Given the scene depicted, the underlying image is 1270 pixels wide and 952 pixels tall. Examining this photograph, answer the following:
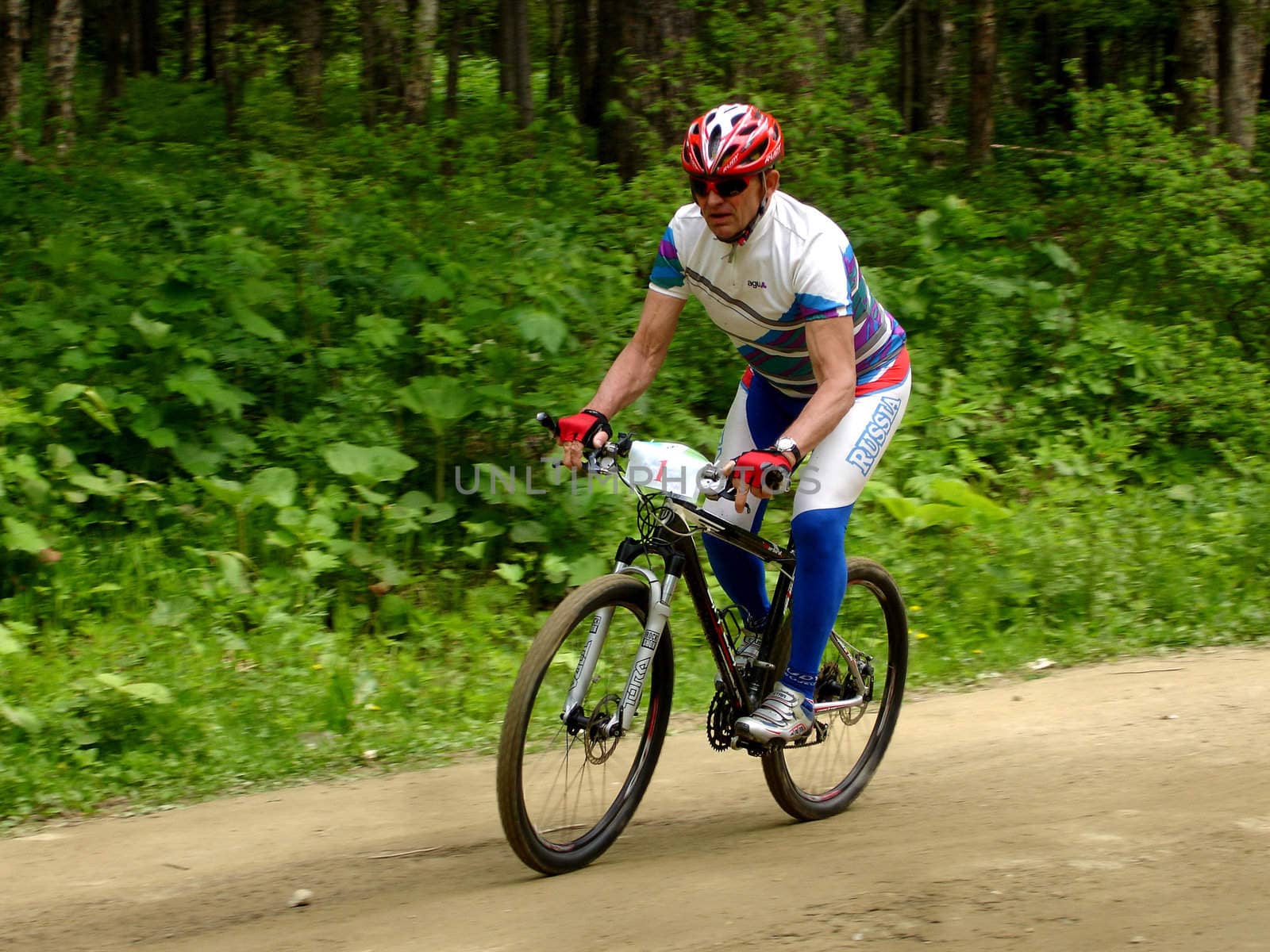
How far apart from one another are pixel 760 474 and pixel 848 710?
1.48 m

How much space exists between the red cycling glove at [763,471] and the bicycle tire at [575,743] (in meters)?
0.54

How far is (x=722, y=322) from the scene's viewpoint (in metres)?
4.39

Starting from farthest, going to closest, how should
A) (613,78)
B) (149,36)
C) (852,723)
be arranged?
1. (149,36)
2. (613,78)
3. (852,723)

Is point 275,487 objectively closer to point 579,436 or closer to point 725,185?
point 579,436

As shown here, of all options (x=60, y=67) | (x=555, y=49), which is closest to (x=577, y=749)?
(x=60, y=67)

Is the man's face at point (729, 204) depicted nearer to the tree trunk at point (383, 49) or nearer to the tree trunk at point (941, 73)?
the tree trunk at point (383, 49)

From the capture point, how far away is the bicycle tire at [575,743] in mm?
3795

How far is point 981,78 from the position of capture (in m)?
13.1

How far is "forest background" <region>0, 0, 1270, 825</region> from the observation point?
20.0 ft

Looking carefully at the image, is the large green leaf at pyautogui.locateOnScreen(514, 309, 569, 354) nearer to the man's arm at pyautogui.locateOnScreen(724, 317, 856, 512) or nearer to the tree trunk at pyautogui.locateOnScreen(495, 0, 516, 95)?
the man's arm at pyautogui.locateOnScreen(724, 317, 856, 512)

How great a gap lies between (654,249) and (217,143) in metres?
7.88

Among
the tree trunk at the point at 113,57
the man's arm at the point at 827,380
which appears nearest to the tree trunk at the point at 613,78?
the man's arm at the point at 827,380

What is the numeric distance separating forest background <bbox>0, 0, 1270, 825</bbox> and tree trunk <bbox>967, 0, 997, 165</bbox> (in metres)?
0.07

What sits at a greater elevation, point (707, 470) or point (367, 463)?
point (707, 470)
